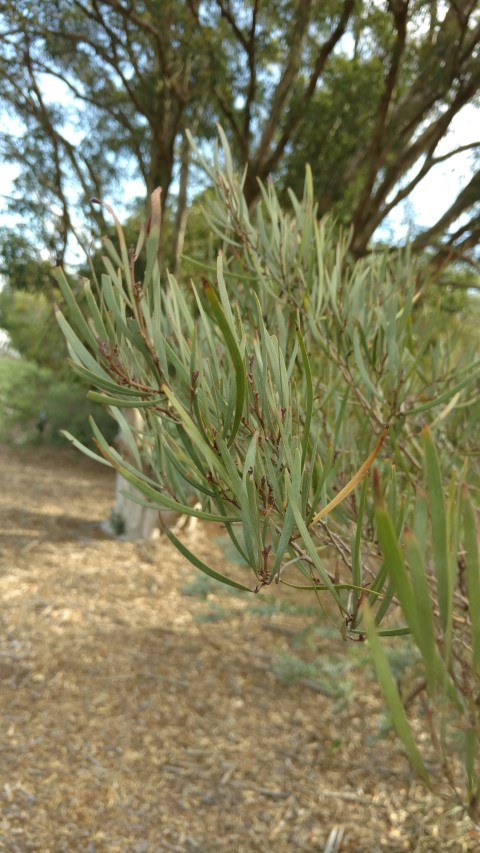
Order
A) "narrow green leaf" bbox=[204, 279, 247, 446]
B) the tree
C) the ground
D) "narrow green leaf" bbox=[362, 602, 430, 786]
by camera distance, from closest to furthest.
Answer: "narrow green leaf" bbox=[362, 602, 430, 786] → "narrow green leaf" bbox=[204, 279, 247, 446] → the ground → the tree

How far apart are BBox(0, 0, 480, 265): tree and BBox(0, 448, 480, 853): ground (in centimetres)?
232

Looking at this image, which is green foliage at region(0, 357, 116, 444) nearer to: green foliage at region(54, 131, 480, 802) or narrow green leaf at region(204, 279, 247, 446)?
green foliage at region(54, 131, 480, 802)

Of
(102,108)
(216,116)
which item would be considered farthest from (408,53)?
(102,108)

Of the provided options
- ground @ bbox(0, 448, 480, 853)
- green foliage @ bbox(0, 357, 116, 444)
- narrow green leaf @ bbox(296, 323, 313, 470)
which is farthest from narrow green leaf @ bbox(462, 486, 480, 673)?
green foliage @ bbox(0, 357, 116, 444)

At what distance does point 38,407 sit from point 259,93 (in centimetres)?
594

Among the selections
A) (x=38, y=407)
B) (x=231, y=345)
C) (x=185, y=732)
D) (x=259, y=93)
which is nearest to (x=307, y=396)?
(x=231, y=345)

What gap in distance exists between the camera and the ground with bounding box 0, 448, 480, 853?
74.6 inches

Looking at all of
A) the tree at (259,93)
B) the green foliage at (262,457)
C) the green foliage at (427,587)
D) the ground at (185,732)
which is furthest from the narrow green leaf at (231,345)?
the tree at (259,93)

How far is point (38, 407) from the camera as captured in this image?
903 centimetres

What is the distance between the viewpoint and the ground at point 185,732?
189 centimetres

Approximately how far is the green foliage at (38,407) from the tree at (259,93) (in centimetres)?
352

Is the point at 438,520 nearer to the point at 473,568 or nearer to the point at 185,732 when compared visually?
the point at 473,568

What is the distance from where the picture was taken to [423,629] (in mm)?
298

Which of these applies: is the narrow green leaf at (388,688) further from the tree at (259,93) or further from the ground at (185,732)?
the tree at (259,93)
